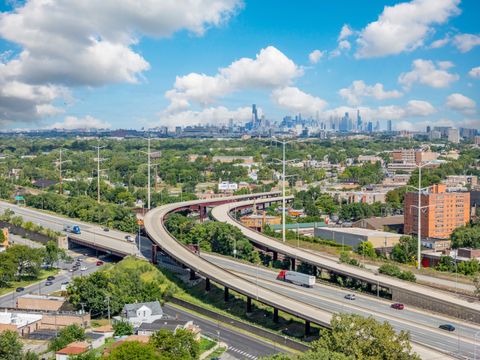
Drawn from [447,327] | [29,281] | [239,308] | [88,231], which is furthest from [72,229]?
[447,327]

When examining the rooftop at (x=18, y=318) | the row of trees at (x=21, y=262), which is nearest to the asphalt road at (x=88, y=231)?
the row of trees at (x=21, y=262)

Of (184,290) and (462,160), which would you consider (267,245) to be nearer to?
(184,290)

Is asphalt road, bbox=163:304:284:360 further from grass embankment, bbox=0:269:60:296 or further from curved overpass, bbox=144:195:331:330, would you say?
grass embankment, bbox=0:269:60:296

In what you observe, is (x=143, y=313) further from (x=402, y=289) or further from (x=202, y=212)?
(x=202, y=212)

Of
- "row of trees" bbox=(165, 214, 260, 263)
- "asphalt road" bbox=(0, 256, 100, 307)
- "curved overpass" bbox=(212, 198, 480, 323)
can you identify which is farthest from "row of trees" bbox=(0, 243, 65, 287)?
"curved overpass" bbox=(212, 198, 480, 323)

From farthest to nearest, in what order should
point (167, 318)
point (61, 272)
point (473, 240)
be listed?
point (473, 240), point (61, 272), point (167, 318)

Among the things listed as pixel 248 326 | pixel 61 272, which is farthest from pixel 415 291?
pixel 61 272
